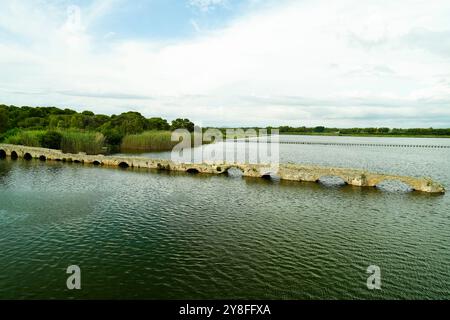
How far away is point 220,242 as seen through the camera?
934 inches

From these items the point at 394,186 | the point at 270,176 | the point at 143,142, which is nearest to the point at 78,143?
the point at 143,142

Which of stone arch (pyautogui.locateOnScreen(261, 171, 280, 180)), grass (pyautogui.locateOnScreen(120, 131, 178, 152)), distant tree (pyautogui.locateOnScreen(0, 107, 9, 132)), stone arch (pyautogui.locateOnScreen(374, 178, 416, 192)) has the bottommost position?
stone arch (pyautogui.locateOnScreen(374, 178, 416, 192))

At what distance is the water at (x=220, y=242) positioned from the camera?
17.7 m

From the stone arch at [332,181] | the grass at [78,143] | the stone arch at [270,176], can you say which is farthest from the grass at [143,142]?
the stone arch at [332,181]

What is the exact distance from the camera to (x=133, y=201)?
3553 centimetres

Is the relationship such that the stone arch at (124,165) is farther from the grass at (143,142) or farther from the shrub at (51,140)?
the grass at (143,142)

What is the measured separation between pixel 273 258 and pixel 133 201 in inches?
769

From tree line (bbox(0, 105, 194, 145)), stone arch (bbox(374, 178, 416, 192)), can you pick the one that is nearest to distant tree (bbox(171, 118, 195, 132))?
tree line (bbox(0, 105, 194, 145))

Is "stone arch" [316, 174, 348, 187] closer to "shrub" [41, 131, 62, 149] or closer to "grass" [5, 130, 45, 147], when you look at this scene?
"shrub" [41, 131, 62, 149]

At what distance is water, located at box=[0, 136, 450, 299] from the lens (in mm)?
17656

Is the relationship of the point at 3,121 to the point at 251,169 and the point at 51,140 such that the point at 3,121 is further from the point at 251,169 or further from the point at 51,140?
the point at 251,169

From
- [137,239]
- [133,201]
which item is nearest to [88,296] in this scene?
[137,239]
